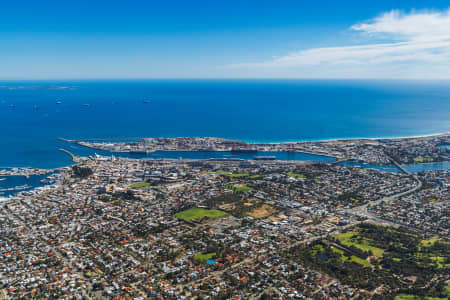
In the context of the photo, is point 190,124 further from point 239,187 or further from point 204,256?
point 204,256

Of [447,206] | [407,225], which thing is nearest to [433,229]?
[407,225]

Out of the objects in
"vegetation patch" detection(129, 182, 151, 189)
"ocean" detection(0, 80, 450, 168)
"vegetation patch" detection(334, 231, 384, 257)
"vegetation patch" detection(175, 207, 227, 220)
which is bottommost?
"vegetation patch" detection(334, 231, 384, 257)

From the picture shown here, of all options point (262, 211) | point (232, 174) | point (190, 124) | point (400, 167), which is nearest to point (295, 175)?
point (232, 174)

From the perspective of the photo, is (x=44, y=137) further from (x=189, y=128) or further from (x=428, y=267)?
(x=428, y=267)

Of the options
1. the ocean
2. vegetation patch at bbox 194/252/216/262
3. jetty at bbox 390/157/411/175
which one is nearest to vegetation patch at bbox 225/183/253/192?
vegetation patch at bbox 194/252/216/262

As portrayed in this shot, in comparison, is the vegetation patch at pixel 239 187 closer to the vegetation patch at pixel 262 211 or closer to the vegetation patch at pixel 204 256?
the vegetation patch at pixel 262 211

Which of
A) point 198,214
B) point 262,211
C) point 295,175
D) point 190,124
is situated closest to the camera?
point 198,214

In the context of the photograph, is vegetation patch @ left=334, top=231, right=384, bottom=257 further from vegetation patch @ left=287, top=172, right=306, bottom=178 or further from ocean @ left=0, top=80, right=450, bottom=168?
ocean @ left=0, top=80, right=450, bottom=168

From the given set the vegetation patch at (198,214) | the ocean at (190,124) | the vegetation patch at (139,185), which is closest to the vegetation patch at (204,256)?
the vegetation patch at (198,214)
